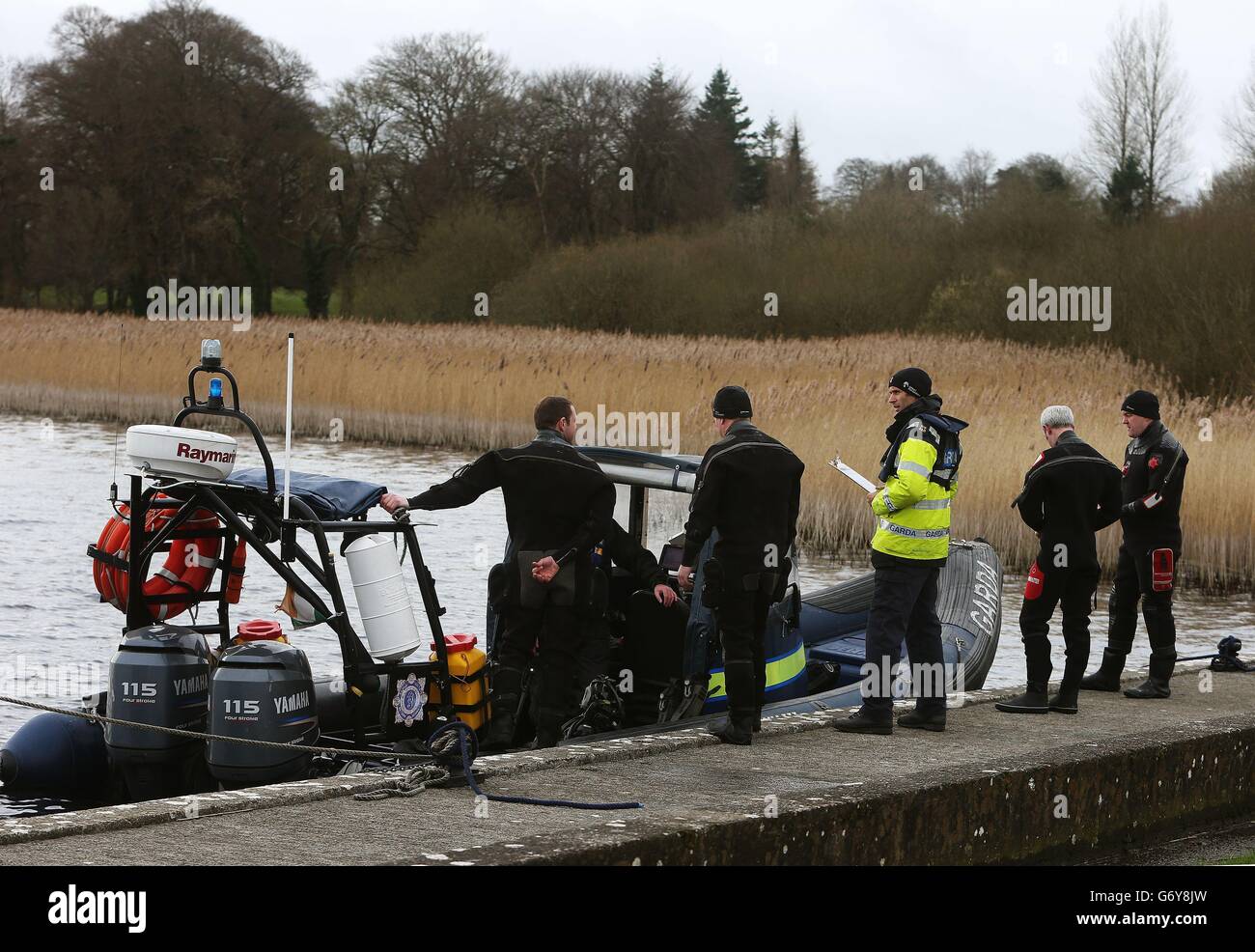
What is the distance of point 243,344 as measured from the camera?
1075 inches

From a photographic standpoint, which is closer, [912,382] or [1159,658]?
[912,382]

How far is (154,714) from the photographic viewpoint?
700 centimetres

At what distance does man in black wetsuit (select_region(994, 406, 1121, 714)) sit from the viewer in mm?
8539

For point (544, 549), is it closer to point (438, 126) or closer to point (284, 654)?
point (284, 654)

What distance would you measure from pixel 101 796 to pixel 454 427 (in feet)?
53.5

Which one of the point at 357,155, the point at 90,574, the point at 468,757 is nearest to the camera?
the point at 468,757

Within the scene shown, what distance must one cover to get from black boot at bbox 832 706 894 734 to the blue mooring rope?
193cm

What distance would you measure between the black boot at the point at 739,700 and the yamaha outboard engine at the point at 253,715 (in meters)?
1.92

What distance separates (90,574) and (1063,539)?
11204mm

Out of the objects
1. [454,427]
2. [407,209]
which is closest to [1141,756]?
[454,427]

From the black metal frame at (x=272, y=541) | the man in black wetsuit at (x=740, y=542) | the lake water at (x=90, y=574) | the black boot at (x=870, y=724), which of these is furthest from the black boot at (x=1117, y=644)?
the black metal frame at (x=272, y=541)

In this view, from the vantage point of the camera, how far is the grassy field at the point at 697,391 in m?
17.5
